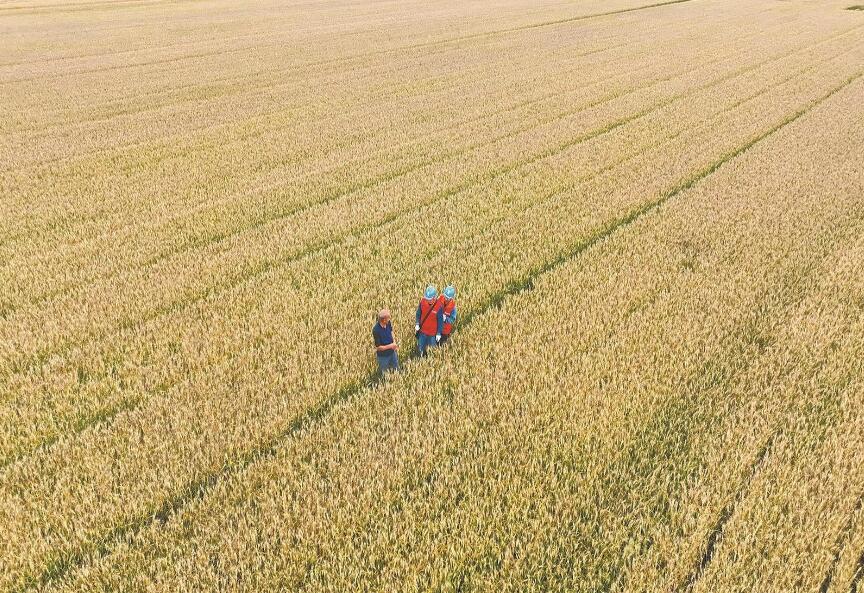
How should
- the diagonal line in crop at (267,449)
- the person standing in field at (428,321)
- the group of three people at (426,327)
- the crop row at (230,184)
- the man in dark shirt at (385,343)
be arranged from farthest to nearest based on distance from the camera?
the crop row at (230,184)
the person standing in field at (428,321)
the group of three people at (426,327)
the man in dark shirt at (385,343)
the diagonal line in crop at (267,449)

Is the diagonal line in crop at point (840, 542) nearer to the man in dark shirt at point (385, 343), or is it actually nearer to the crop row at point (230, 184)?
the man in dark shirt at point (385, 343)

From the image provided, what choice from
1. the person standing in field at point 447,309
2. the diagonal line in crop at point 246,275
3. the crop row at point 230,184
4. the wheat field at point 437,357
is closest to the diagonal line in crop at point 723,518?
the wheat field at point 437,357

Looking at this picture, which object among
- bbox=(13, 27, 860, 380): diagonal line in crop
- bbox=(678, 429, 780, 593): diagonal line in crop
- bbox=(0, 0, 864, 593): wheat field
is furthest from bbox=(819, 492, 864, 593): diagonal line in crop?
bbox=(13, 27, 860, 380): diagonal line in crop

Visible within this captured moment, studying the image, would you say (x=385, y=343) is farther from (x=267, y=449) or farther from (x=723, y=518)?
(x=723, y=518)

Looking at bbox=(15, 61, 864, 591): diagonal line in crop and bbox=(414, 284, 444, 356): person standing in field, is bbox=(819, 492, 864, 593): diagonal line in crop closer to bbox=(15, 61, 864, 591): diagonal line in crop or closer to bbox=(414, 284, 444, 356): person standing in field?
bbox=(15, 61, 864, 591): diagonal line in crop

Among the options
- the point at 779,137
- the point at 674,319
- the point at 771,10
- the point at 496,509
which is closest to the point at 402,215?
the point at 674,319


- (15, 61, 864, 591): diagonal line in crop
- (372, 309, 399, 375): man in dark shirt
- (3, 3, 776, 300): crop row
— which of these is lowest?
(15, 61, 864, 591): diagonal line in crop

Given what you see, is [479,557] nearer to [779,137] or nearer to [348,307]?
[348,307]
